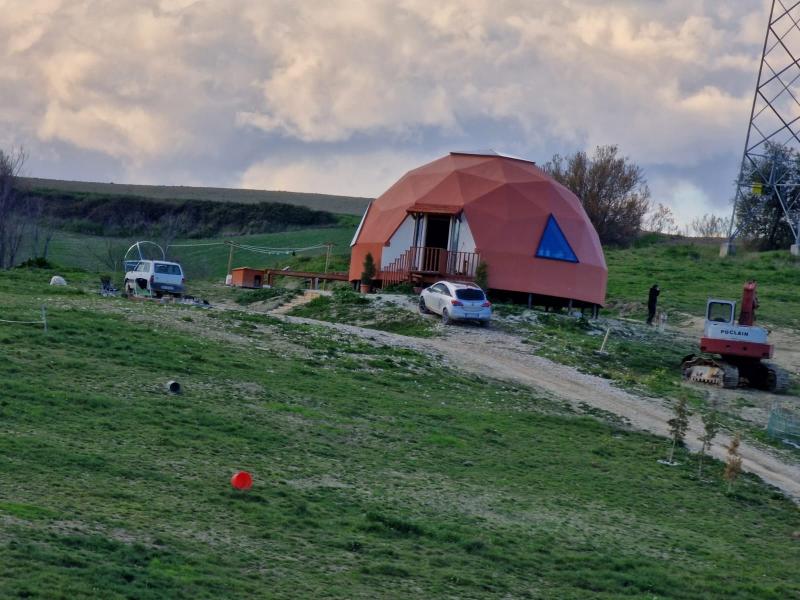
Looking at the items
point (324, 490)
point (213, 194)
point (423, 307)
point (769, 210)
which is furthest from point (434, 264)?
point (213, 194)

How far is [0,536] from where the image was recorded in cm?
1169

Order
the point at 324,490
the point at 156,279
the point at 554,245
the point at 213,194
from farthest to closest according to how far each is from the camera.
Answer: the point at 213,194, the point at 554,245, the point at 156,279, the point at 324,490

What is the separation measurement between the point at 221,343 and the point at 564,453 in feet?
31.3

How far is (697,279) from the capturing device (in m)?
62.8

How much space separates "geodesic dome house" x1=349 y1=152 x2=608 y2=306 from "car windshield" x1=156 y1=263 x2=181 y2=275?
8124mm

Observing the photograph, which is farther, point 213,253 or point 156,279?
point 213,253

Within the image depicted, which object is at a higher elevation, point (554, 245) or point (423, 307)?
point (554, 245)

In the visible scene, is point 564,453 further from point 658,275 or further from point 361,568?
point 658,275

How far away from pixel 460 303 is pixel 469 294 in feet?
2.28

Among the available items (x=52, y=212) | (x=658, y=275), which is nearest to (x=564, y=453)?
(x=658, y=275)

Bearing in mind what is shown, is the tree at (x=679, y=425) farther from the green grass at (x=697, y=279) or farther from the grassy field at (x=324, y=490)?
the green grass at (x=697, y=279)

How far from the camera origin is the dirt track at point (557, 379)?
25.5m

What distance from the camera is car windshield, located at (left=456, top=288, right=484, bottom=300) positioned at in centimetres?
3812

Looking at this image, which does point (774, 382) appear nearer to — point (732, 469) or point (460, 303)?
point (460, 303)
